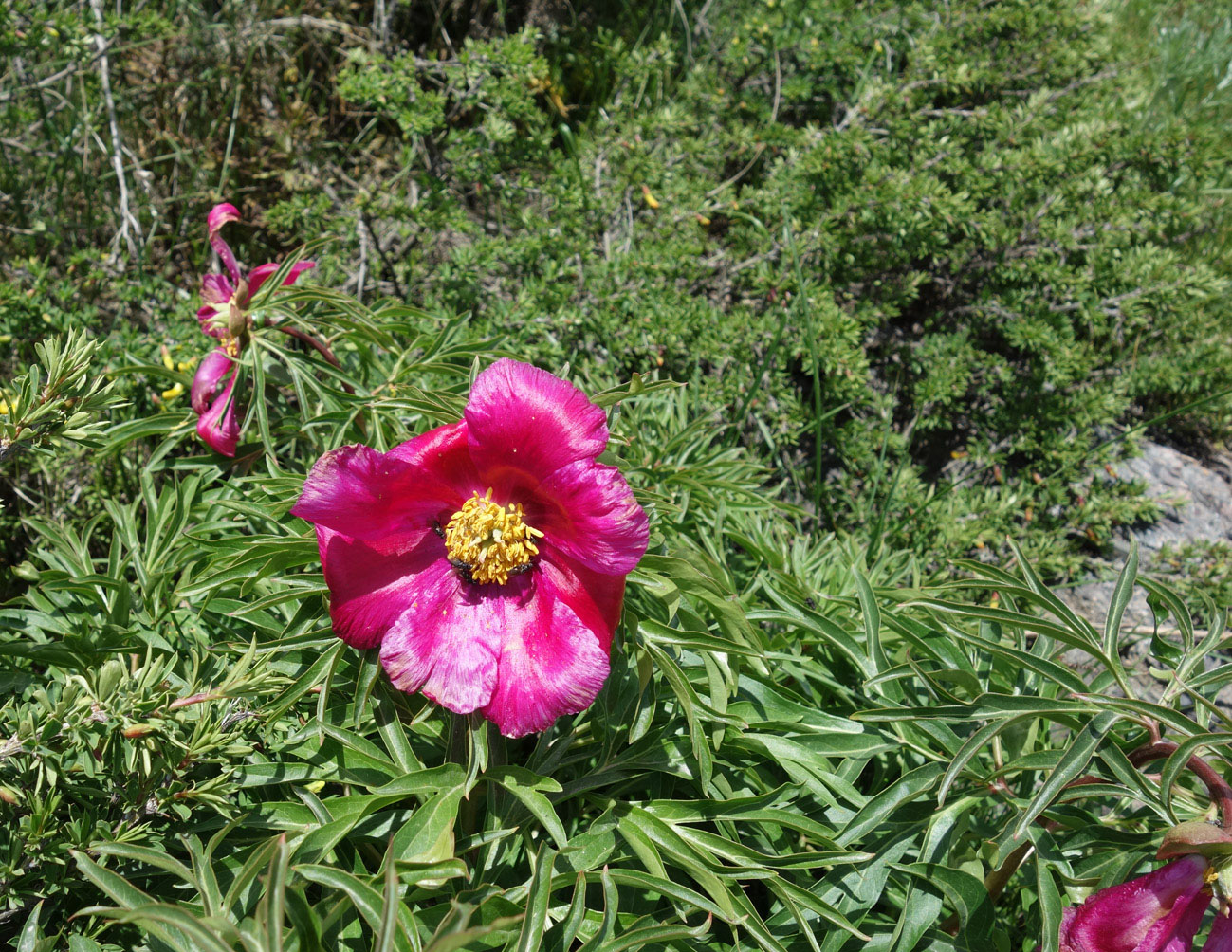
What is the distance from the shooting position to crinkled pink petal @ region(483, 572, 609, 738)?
1.27m

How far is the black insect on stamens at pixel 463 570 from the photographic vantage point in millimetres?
1387

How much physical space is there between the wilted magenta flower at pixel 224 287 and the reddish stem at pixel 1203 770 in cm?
173

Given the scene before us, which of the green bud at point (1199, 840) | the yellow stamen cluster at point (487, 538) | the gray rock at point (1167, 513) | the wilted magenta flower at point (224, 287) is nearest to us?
the green bud at point (1199, 840)

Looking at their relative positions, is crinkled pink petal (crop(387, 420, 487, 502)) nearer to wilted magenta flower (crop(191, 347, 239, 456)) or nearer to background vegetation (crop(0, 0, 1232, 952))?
background vegetation (crop(0, 0, 1232, 952))

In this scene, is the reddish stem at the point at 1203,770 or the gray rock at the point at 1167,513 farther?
the gray rock at the point at 1167,513

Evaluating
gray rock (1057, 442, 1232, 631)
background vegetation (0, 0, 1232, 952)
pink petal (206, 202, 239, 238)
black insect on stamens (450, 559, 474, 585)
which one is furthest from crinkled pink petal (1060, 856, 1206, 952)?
pink petal (206, 202, 239, 238)

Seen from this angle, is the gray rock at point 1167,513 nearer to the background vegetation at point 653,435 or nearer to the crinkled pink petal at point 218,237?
the background vegetation at point 653,435

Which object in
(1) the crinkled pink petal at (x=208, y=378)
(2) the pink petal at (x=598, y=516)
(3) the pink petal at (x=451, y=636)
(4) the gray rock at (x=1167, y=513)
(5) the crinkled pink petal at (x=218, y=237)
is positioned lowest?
(4) the gray rock at (x=1167, y=513)

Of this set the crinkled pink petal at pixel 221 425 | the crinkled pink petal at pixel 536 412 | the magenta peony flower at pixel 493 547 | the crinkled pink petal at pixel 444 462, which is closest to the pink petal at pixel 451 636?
the magenta peony flower at pixel 493 547

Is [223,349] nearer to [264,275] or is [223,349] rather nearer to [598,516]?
[264,275]

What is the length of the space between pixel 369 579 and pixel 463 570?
146 millimetres

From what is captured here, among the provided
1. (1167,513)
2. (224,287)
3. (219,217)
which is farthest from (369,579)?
(1167,513)

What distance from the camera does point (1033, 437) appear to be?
3129 millimetres

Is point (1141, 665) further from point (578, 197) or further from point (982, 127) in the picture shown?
point (578, 197)
